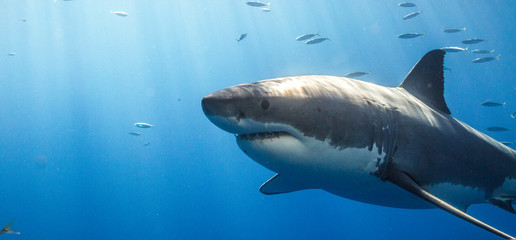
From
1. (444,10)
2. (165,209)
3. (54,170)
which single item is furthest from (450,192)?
(54,170)

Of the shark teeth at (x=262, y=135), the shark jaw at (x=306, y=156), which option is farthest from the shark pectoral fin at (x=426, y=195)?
the shark teeth at (x=262, y=135)

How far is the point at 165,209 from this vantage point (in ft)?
352

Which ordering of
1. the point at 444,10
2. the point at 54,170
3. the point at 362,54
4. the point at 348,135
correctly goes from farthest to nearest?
the point at 54,170 → the point at 362,54 → the point at 444,10 → the point at 348,135

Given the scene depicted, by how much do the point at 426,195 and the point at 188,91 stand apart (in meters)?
99.5

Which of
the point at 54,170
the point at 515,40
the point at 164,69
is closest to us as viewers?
the point at 515,40

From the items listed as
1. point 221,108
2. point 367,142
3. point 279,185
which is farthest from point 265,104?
point 279,185

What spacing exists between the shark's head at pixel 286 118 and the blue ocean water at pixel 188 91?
2325 centimetres

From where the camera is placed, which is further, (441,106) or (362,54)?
(362,54)

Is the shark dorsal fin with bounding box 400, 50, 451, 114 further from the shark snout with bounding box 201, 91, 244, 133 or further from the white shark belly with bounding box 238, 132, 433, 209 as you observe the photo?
the shark snout with bounding box 201, 91, 244, 133

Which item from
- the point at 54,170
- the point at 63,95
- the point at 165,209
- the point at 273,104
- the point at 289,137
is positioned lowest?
the point at 165,209

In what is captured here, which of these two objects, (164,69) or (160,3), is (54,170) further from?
(160,3)

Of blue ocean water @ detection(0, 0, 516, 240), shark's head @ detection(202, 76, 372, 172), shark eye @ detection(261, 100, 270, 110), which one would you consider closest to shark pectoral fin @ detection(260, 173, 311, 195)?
shark's head @ detection(202, 76, 372, 172)

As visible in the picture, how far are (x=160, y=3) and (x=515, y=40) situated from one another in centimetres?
6142

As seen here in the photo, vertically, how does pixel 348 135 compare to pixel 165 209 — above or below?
above
